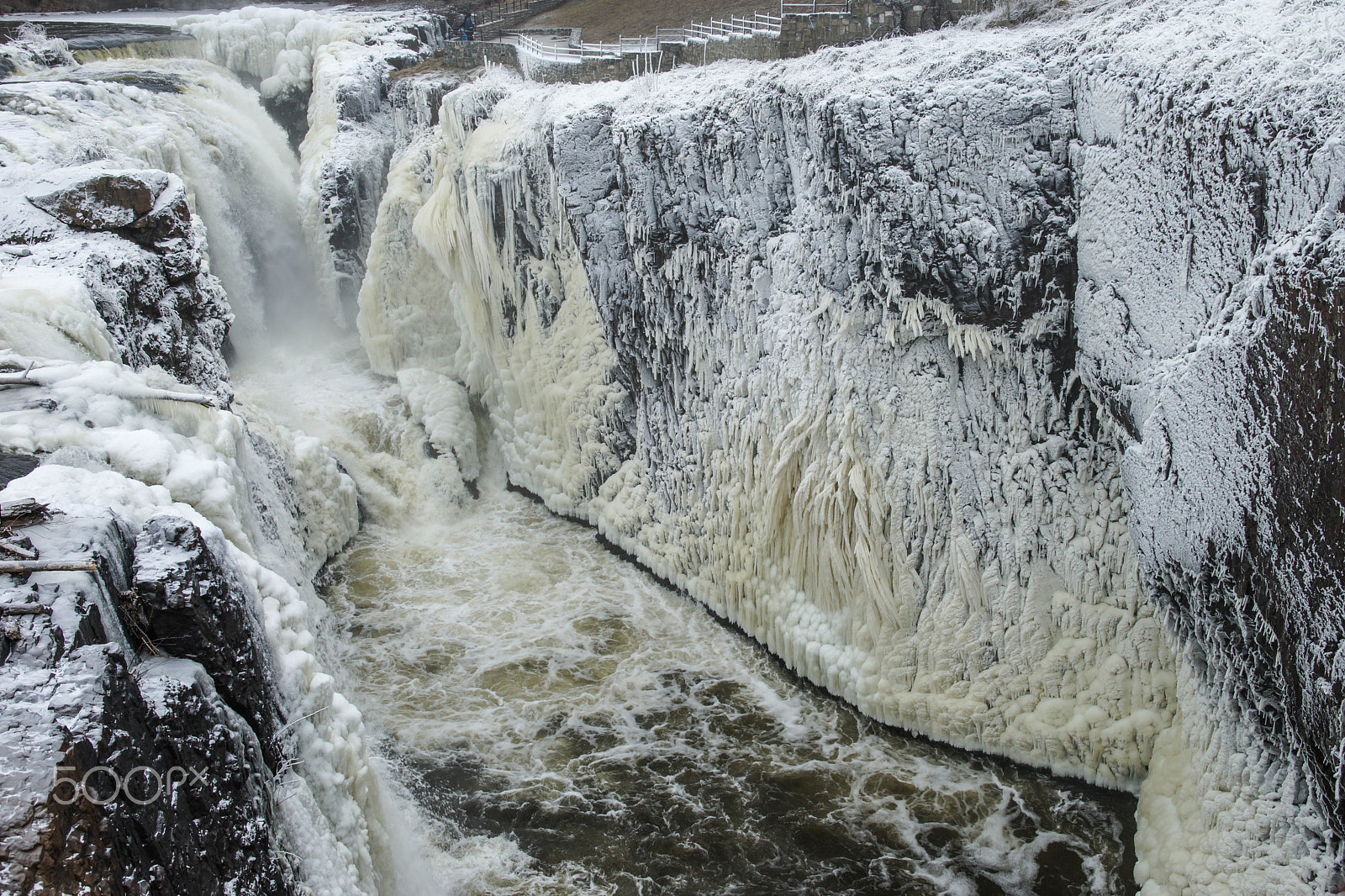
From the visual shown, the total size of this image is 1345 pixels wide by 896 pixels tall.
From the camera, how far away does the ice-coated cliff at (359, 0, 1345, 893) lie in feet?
18.7

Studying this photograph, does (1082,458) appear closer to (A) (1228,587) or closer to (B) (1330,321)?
(A) (1228,587)

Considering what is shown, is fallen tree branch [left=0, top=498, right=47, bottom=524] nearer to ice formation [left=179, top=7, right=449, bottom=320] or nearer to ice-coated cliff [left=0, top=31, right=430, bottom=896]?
ice-coated cliff [left=0, top=31, right=430, bottom=896]

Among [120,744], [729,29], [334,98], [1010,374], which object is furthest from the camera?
[334,98]

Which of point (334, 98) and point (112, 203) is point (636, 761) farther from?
point (334, 98)

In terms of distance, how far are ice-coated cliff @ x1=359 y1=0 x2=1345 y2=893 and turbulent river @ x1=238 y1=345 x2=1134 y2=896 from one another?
1.37ft

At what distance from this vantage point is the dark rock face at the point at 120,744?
3.78 meters

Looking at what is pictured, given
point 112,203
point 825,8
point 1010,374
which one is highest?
point 825,8

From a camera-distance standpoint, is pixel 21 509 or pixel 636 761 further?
pixel 636 761

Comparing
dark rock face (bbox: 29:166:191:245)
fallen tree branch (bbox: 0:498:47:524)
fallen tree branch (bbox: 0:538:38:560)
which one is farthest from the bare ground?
fallen tree branch (bbox: 0:538:38:560)

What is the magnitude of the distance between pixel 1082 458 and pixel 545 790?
554cm

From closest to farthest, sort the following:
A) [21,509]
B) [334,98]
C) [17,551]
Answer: [17,551]
[21,509]
[334,98]

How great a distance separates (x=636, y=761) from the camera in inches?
352

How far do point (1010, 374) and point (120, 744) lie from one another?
686cm

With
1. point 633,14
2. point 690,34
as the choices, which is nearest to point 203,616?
point 690,34
